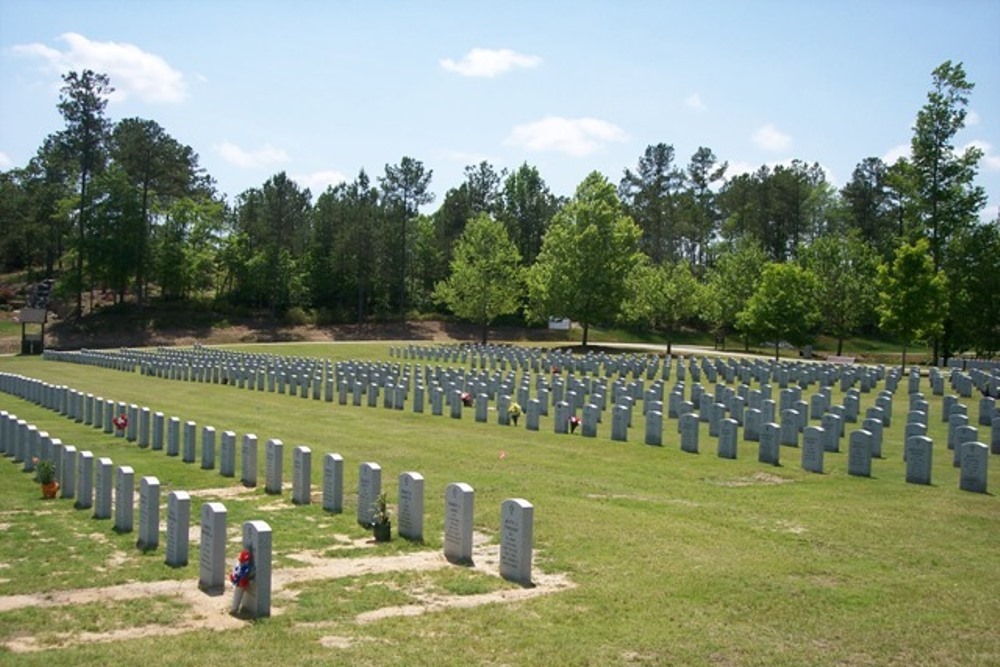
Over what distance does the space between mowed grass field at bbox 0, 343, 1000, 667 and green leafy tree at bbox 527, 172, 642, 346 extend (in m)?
A: 46.9

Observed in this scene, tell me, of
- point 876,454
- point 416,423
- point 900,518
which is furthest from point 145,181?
point 900,518

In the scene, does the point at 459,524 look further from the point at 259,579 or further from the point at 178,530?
the point at 178,530

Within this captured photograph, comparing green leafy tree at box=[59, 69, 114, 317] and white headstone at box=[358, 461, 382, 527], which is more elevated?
green leafy tree at box=[59, 69, 114, 317]

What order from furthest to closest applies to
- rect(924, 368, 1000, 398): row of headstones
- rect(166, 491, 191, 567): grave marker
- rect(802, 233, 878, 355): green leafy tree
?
rect(802, 233, 878, 355): green leafy tree < rect(924, 368, 1000, 398): row of headstones < rect(166, 491, 191, 567): grave marker

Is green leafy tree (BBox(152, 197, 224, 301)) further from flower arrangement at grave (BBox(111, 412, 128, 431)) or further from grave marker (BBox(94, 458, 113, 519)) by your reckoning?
grave marker (BBox(94, 458, 113, 519))

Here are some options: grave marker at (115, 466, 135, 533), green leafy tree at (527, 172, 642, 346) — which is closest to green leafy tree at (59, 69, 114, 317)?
green leafy tree at (527, 172, 642, 346)

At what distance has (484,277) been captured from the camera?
7400 cm

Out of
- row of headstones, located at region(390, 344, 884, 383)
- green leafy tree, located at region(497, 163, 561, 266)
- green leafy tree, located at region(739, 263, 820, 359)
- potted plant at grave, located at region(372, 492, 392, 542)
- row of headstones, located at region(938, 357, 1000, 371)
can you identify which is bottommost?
potted plant at grave, located at region(372, 492, 392, 542)

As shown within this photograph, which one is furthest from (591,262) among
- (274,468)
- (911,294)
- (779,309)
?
(274,468)

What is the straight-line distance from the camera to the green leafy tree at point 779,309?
5656 centimetres

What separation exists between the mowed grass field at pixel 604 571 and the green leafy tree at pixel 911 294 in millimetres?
26750

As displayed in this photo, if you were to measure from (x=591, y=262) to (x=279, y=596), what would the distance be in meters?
58.2

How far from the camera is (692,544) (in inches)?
442

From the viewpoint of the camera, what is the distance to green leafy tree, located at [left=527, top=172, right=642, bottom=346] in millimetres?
66000
